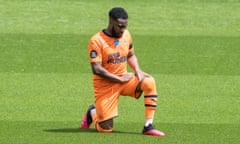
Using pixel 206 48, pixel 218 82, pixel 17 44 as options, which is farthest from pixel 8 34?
pixel 218 82

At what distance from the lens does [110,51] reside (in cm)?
1299

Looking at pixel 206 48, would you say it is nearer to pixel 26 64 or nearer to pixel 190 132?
pixel 26 64

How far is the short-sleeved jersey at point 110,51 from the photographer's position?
1291cm

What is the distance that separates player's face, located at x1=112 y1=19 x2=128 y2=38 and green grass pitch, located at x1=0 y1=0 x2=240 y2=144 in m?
1.33

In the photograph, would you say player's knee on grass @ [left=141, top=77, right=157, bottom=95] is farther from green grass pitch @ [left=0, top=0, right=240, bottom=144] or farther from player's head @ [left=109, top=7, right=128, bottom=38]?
player's head @ [left=109, top=7, right=128, bottom=38]

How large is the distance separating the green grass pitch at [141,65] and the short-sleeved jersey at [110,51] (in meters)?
0.89

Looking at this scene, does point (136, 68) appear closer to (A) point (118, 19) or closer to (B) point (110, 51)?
(B) point (110, 51)

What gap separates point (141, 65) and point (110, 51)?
639cm

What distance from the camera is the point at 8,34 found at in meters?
22.4

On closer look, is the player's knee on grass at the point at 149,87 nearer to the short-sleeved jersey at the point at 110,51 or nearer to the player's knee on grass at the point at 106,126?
the short-sleeved jersey at the point at 110,51

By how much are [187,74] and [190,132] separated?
Answer: 547 centimetres

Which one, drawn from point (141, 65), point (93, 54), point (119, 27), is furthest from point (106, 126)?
point (141, 65)

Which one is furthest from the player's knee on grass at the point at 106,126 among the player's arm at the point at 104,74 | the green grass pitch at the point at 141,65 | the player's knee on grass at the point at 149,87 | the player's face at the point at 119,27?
the player's face at the point at 119,27

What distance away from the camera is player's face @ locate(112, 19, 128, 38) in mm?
12666
